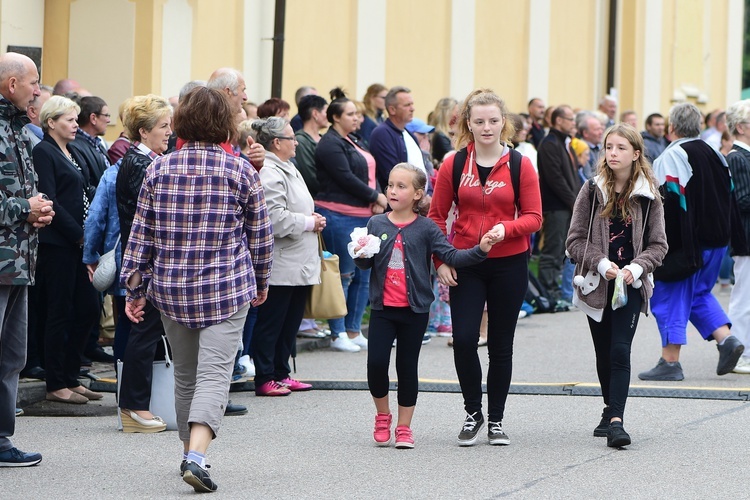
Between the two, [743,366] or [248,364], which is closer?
[248,364]

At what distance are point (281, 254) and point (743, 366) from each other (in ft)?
12.3

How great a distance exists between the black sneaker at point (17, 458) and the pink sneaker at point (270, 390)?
2493mm

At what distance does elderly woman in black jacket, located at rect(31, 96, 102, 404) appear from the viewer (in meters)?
9.02

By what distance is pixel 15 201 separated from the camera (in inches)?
271

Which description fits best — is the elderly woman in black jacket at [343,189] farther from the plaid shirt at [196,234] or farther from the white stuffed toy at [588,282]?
the plaid shirt at [196,234]

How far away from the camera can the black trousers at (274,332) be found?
9367mm

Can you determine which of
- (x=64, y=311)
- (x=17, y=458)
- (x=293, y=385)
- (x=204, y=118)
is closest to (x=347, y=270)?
(x=293, y=385)

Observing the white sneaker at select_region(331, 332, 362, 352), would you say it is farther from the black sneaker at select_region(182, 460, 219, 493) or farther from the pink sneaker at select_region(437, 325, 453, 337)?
the black sneaker at select_region(182, 460, 219, 493)

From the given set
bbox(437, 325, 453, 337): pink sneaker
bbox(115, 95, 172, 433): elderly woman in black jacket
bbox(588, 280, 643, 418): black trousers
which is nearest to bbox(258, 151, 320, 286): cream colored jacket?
bbox(115, 95, 172, 433): elderly woman in black jacket

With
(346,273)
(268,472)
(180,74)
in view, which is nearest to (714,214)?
(346,273)

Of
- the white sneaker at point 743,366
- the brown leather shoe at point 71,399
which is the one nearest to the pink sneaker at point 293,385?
the brown leather shoe at point 71,399

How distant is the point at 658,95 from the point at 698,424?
68.3 ft

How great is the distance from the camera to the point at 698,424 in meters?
8.31

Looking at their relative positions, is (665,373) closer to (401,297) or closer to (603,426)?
(603,426)
